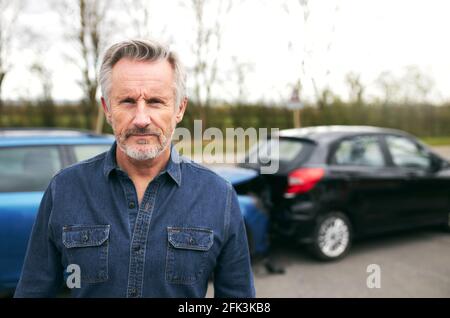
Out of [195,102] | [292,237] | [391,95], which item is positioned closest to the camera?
[292,237]

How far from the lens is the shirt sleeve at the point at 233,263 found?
154 centimetres

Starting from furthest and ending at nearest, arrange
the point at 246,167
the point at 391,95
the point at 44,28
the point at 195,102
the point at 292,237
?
the point at 391,95, the point at 195,102, the point at 44,28, the point at 246,167, the point at 292,237

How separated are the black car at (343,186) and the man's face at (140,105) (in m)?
2.79

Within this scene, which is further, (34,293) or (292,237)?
(292,237)

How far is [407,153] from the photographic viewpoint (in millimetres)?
5242

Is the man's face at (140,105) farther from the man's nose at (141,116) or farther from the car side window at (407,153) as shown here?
the car side window at (407,153)

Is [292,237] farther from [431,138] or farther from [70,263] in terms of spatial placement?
[431,138]

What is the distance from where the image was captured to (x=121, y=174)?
4.91ft

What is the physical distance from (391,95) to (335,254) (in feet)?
67.9

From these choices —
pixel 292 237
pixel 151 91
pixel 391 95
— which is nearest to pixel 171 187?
pixel 151 91

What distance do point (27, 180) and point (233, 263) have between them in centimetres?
266

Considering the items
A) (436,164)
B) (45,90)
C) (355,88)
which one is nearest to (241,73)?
(355,88)

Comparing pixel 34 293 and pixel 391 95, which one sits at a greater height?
pixel 391 95

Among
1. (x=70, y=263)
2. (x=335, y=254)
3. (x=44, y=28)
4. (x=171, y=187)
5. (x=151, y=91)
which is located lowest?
(x=335, y=254)
